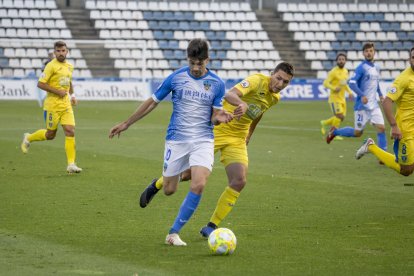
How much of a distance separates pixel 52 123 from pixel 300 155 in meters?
5.84

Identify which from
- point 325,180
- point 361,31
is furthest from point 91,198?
point 361,31

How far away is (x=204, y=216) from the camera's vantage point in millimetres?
11109

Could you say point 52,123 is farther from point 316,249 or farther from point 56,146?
point 316,249

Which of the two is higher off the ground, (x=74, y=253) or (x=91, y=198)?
(x=74, y=253)

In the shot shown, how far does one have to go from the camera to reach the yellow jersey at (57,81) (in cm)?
1586

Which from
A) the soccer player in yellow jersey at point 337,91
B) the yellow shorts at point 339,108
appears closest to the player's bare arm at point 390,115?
the soccer player in yellow jersey at point 337,91

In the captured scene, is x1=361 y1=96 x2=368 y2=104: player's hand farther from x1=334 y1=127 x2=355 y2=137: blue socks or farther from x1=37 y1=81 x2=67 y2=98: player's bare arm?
x1=37 y1=81 x2=67 y2=98: player's bare arm

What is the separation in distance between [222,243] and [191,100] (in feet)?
5.12

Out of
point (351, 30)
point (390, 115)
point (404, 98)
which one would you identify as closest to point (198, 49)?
point (390, 115)

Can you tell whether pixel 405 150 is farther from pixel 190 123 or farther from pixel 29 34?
pixel 29 34

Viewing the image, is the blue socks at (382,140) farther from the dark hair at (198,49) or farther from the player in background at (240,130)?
the dark hair at (198,49)

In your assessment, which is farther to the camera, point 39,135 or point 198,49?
point 39,135

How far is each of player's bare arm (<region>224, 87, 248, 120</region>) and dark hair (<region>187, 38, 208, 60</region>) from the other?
60cm

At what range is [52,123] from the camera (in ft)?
52.4
